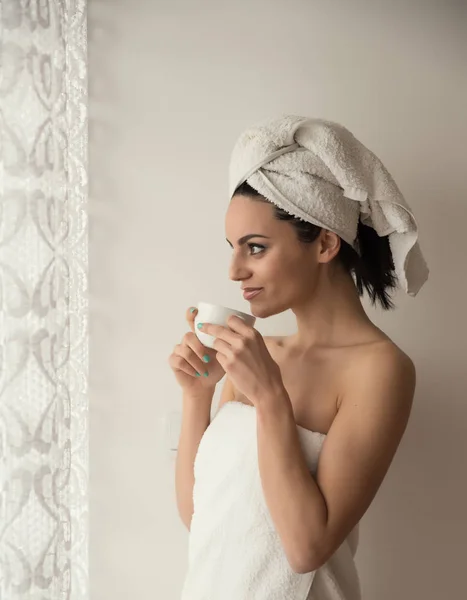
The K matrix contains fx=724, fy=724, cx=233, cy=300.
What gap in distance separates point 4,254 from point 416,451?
2.90 feet

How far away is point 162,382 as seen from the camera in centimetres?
150

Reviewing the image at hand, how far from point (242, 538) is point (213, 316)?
1.17 feet

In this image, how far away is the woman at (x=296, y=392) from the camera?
1.08 metres

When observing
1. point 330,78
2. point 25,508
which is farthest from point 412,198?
point 25,508

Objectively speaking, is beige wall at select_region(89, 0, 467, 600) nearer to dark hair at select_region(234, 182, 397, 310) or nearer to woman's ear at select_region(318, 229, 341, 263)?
dark hair at select_region(234, 182, 397, 310)

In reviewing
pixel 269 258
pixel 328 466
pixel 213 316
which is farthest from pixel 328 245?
pixel 328 466

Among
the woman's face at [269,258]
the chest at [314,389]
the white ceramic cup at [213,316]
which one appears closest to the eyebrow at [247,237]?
the woman's face at [269,258]

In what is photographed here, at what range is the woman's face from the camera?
3.87 ft

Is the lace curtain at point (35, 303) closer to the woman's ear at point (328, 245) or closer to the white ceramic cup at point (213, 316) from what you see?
the white ceramic cup at point (213, 316)

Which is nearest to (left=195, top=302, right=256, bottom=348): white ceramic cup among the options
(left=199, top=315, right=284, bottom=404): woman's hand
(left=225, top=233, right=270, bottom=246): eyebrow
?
(left=199, top=315, right=284, bottom=404): woman's hand

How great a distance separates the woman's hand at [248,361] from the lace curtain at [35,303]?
33cm

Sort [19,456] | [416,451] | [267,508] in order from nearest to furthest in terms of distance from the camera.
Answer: [267,508] < [19,456] < [416,451]

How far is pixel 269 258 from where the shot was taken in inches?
46.4

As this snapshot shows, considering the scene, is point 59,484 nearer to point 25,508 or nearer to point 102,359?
point 25,508
